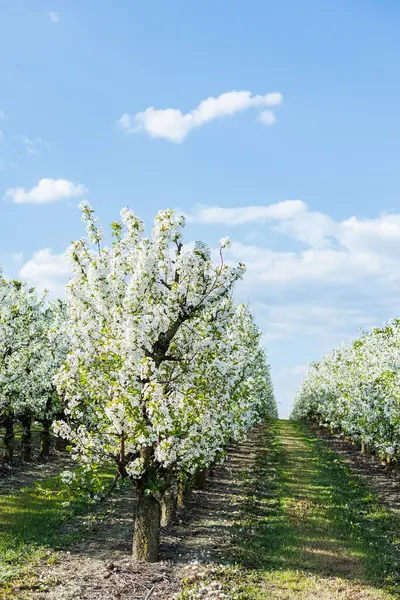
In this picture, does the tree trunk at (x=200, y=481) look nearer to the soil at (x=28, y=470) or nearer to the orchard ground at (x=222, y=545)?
the orchard ground at (x=222, y=545)

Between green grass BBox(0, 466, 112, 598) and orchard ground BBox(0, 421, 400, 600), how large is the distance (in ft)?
0.15

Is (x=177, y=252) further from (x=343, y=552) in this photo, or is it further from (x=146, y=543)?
(x=343, y=552)

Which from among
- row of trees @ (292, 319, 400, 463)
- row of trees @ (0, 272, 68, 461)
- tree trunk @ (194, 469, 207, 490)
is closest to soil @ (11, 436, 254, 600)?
tree trunk @ (194, 469, 207, 490)

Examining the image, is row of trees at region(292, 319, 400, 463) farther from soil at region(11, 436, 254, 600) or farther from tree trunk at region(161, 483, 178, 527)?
tree trunk at region(161, 483, 178, 527)

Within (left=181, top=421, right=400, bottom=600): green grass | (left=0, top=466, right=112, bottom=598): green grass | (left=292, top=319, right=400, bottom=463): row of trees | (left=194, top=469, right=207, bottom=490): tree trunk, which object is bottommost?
(left=181, top=421, right=400, bottom=600): green grass

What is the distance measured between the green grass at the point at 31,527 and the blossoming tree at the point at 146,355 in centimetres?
248

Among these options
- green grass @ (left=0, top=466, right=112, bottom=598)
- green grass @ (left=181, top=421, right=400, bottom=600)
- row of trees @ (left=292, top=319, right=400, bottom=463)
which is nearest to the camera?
green grass @ (left=181, top=421, right=400, bottom=600)

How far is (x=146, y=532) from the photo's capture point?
18609mm

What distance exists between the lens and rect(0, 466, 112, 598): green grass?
58.6ft

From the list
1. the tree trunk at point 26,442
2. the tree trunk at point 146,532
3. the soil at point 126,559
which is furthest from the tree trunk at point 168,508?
the tree trunk at point 26,442

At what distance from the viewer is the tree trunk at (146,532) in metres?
18.6

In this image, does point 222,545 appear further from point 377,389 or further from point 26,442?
point 26,442

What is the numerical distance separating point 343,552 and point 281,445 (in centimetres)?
3827

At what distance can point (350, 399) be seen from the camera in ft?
139
